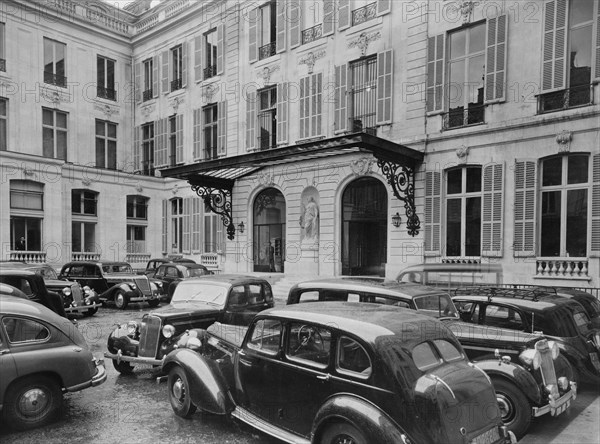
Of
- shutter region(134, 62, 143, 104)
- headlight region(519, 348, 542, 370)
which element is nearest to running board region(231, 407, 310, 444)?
headlight region(519, 348, 542, 370)

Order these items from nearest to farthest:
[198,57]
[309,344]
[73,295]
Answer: [309,344], [73,295], [198,57]

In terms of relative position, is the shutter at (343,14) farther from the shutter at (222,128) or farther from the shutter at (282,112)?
the shutter at (222,128)

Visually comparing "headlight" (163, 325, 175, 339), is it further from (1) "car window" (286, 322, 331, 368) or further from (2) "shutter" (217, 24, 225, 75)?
(2) "shutter" (217, 24, 225, 75)

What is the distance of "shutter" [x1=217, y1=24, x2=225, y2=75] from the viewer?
68.7 feet

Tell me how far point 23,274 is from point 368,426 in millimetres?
9352

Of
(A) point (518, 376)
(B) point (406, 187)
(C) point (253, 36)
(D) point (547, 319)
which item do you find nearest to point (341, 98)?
(B) point (406, 187)

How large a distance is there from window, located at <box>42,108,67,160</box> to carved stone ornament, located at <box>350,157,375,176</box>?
53.1 feet

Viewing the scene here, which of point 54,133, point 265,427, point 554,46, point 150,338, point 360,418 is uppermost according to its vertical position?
point 554,46

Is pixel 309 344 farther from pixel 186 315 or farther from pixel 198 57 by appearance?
pixel 198 57

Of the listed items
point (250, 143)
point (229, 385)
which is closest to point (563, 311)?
point (229, 385)

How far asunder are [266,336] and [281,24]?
1721 cm

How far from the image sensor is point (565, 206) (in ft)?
38.6

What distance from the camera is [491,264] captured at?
41.8 ft

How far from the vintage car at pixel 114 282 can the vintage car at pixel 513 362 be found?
10.1 metres
